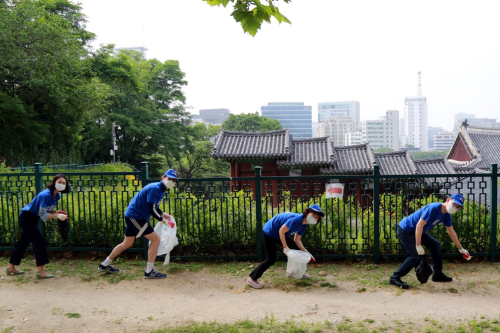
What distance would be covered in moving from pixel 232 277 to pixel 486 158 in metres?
32.2

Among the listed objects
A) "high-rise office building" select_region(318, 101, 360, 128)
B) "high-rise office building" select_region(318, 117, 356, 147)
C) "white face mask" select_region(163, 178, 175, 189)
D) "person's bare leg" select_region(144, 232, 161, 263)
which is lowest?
"person's bare leg" select_region(144, 232, 161, 263)

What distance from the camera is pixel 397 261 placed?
6.38 m

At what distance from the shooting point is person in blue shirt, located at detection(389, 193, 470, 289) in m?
5.12

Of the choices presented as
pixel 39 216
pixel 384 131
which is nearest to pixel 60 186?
pixel 39 216

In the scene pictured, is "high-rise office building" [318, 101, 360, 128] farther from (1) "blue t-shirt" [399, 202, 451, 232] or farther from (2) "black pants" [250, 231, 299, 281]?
(2) "black pants" [250, 231, 299, 281]

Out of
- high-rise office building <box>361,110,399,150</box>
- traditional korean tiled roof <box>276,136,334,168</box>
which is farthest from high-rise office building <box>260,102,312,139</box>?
traditional korean tiled roof <box>276,136,334,168</box>

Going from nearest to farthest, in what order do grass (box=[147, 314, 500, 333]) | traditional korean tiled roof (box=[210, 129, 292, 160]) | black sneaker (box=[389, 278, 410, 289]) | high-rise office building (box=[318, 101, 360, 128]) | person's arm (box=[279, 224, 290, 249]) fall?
grass (box=[147, 314, 500, 333]), person's arm (box=[279, 224, 290, 249]), black sneaker (box=[389, 278, 410, 289]), traditional korean tiled roof (box=[210, 129, 292, 160]), high-rise office building (box=[318, 101, 360, 128])

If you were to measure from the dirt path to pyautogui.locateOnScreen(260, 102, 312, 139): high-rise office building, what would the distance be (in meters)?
147

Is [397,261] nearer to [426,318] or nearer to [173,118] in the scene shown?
[426,318]

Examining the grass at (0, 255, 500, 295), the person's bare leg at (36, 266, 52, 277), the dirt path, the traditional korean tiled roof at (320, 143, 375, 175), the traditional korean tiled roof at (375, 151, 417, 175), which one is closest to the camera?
the dirt path

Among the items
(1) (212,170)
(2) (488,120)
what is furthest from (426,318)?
(2) (488,120)

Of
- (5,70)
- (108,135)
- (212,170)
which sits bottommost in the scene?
(212,170)

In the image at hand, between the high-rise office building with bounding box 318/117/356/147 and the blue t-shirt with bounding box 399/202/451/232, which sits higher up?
the high-rise office building with bounding box 318/117/356/147

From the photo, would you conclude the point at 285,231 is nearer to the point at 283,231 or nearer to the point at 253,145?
the point at 283,231
